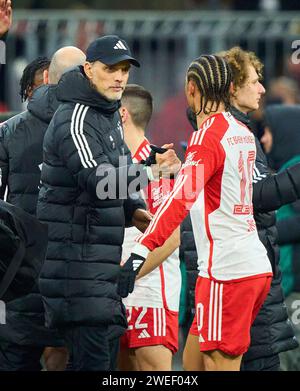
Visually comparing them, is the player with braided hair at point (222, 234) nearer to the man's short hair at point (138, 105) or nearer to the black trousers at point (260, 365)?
the black trousers at point (260, 365)

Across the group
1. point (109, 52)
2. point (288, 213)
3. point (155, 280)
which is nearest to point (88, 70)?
point (109, 52)

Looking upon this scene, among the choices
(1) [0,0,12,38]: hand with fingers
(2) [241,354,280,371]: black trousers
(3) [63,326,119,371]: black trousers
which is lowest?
(2) [241,354,280,371]: black trousers

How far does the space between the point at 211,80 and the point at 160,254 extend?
1.18 m

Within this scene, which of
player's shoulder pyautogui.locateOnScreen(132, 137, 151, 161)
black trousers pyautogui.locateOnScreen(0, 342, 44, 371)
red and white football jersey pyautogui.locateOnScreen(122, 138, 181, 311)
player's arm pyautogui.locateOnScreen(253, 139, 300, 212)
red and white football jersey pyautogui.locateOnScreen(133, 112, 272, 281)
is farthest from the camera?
player's shoulder pyautogui.locateOnScreen(132, 137, 151, 161)

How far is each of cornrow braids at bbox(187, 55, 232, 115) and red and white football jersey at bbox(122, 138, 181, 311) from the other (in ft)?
2.78

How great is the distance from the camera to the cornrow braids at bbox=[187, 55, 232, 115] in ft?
23.1

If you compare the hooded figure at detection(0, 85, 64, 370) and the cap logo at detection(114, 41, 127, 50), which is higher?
the cap logo at detection(114, 41, 127, 50)

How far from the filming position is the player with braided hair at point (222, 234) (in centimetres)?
686

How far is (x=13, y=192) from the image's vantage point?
7680mm

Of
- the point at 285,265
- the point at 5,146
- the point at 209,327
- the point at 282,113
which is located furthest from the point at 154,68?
the point at 209,327

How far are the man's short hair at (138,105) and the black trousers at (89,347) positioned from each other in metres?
1.55

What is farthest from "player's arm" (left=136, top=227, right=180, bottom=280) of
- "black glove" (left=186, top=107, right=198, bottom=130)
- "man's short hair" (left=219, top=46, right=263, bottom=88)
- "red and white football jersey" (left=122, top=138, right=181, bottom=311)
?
"man's short hair" (left=219, top=46, right=263, bottom=88)

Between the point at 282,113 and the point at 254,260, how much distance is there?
3440 mm

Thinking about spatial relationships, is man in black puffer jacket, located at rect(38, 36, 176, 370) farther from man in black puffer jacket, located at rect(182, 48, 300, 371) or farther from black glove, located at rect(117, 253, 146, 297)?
man in black puffer jacket, located at rect(182, 48, 300, 371)
